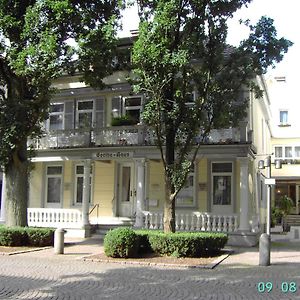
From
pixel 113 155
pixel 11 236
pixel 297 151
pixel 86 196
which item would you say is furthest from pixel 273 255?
pixel 297 151

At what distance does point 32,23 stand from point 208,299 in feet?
35.4

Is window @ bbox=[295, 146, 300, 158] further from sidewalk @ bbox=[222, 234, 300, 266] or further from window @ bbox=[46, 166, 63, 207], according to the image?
window @ bbox=[46, 166, 63, 207]

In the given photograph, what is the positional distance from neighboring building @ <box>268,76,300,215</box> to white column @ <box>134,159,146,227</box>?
1876 cm

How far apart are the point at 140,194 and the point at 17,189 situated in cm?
512

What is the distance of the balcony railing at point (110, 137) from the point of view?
1897 cm

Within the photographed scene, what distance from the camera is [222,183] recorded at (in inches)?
813

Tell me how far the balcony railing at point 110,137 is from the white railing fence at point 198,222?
300 centimetres

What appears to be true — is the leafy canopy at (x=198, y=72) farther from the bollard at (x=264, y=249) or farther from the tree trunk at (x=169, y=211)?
the bollard at (x=264, y=249)

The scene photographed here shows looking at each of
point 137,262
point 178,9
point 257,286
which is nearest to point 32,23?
point 178,9

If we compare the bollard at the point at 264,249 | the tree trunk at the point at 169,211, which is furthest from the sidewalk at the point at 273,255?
the tree trunk at the point at 169,211

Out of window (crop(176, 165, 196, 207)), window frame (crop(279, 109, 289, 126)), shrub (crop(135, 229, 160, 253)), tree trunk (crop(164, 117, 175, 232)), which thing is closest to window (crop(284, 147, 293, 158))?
window frame (crop(279, 109, 289, 126))

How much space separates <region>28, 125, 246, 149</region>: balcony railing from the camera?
18969 mm

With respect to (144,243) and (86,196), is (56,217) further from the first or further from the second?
(144,243)

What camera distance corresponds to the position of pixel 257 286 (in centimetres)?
958
